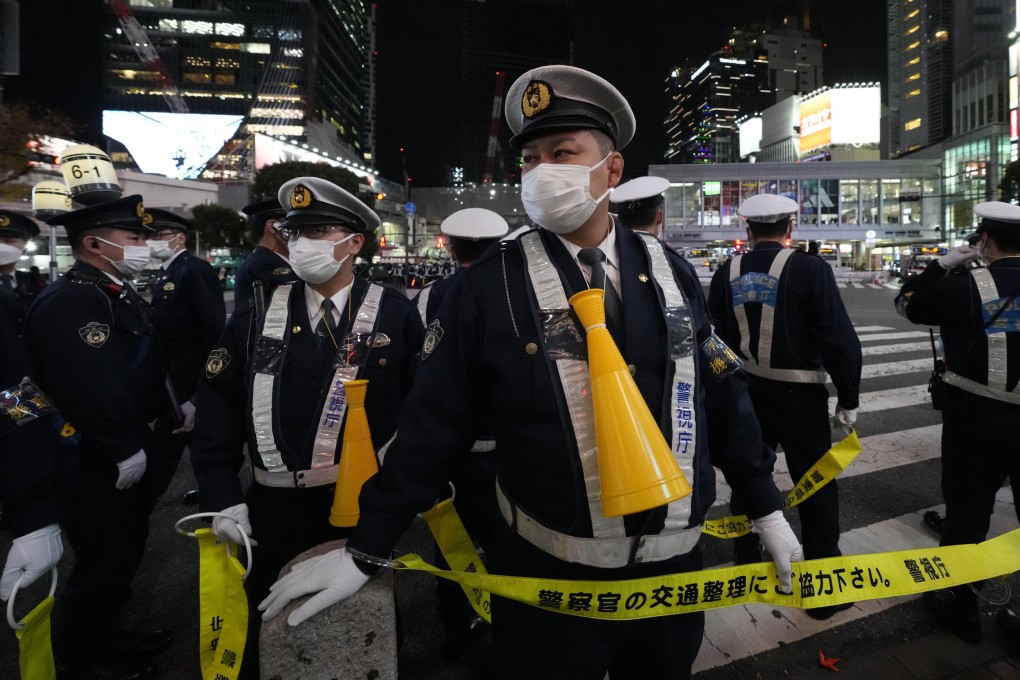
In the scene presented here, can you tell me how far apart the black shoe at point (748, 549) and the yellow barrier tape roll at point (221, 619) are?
3.08 metres

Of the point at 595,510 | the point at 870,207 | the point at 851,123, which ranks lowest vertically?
the point at 595,510

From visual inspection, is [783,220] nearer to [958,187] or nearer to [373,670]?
[373,670]

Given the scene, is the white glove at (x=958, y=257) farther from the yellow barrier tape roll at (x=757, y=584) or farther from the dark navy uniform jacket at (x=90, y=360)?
the dark navy uniform jacket at (x=90, y=360)

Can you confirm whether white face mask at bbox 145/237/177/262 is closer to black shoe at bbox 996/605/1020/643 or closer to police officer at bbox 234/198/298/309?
police officer at bbox 234/198/298/309

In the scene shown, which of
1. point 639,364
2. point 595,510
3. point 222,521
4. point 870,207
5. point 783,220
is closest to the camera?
point 595,510

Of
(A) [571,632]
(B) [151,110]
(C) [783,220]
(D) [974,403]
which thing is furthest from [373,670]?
(B) [151,110]

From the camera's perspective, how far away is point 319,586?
1.44 meters

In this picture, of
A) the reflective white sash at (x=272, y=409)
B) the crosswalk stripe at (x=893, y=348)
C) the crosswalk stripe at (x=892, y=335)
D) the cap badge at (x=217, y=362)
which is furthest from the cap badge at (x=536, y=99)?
the crosswalk stripe at (x=892, y=335)

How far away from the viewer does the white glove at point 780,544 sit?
1636 mm

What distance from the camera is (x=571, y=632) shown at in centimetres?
144

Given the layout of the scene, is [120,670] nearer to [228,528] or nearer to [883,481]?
[228,528]

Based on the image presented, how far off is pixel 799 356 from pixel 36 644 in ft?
12.9

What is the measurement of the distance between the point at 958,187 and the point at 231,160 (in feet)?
327

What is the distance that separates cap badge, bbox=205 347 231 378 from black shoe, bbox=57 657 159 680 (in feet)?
5.61
